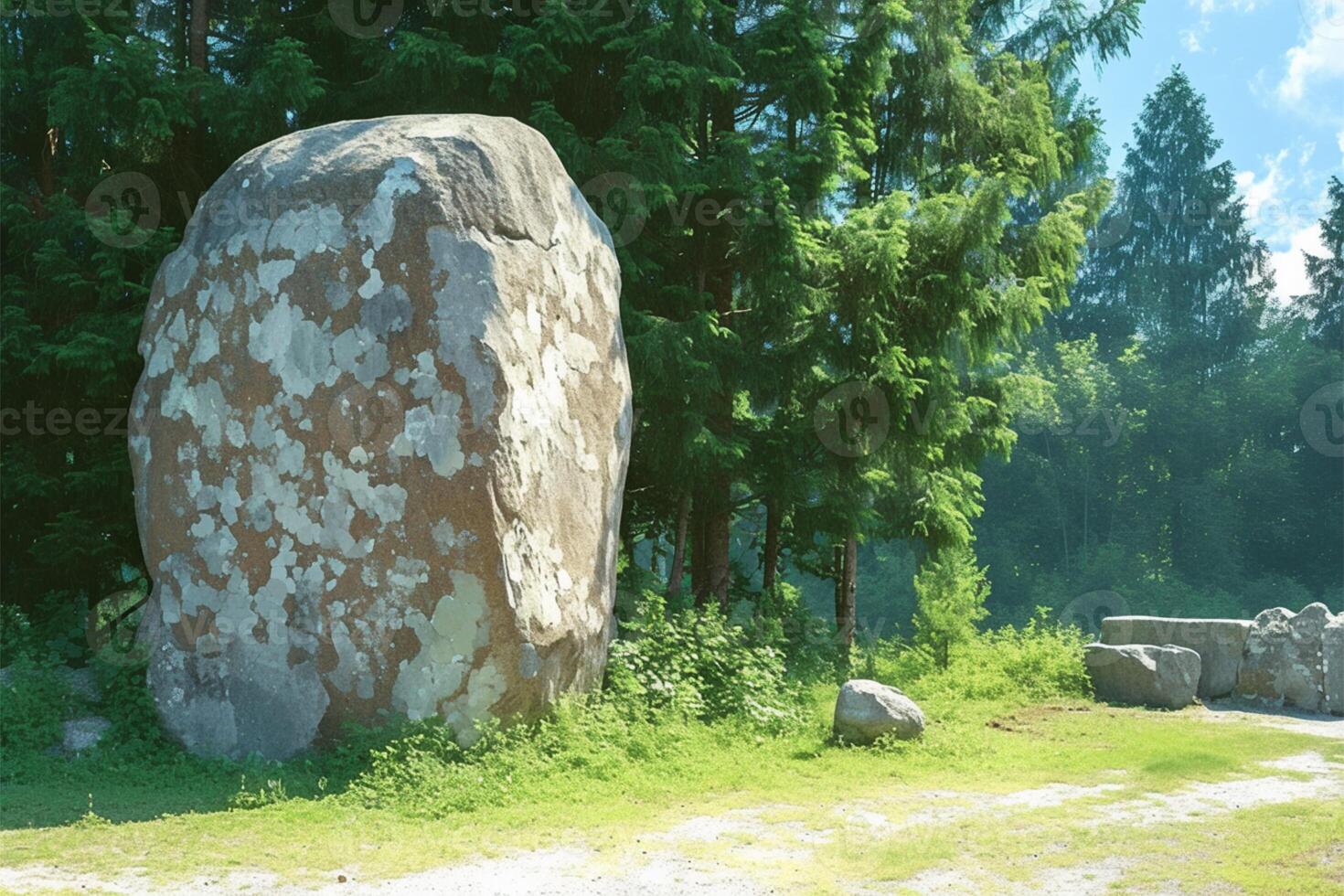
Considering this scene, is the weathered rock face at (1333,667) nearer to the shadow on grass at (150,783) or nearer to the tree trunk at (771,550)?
the tree trunk at (771,550)

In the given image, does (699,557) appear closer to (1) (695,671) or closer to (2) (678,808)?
(1) (695,671)

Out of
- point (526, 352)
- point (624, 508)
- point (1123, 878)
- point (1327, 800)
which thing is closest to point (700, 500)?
point (624, 508)

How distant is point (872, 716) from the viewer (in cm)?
856

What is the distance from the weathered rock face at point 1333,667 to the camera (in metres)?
11.2

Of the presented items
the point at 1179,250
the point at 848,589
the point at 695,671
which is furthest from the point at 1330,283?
the point at 695,671

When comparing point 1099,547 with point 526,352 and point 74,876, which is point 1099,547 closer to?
point 526,352

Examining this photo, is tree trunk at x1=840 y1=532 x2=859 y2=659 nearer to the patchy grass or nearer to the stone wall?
the stone wall

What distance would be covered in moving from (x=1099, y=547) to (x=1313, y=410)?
660cm

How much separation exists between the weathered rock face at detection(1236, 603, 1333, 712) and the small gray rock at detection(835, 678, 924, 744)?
472cm

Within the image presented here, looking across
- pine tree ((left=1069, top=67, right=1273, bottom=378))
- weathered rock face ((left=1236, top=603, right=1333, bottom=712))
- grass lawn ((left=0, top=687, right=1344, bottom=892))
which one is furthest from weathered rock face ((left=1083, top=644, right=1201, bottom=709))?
pine tree ((left=1069, top=67, right=1273, bottom=378))

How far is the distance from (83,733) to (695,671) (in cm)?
418

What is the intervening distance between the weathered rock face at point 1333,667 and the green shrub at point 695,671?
5028 millimetres

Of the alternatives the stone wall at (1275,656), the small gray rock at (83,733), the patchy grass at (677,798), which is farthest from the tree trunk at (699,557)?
the small gray rock at (83,733)

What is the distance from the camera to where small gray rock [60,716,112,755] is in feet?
26.2
